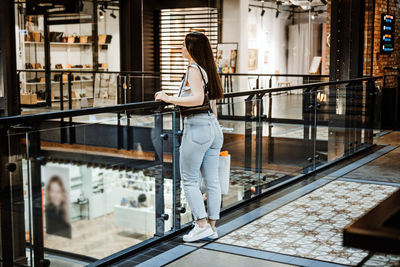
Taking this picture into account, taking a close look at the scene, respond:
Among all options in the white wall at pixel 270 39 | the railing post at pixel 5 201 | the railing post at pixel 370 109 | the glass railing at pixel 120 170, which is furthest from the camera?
the white wall at pixel 270 39

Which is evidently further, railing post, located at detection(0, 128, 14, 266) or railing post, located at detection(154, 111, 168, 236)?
railing post, located at detection(154, 111, 168, 236)

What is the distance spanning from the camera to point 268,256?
3.76 meters

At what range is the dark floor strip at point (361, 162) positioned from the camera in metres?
6.62

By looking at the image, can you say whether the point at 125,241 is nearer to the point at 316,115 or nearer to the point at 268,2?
the point at 316,115

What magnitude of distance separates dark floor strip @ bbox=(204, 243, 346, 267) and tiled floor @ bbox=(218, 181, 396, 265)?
71 millimetres

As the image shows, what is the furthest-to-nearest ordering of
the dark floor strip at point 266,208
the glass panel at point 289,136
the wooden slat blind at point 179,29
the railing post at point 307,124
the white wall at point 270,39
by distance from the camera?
the white wall at point 270,39
the wooden slat blind at point 179,29
the railing post at point 307,124
the glass panel at point 289,136
the dark floor strip at point 266,208

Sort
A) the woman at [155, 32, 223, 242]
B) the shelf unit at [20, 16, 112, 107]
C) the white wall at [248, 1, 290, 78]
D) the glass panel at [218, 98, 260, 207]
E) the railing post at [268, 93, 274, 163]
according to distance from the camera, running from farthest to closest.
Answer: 1. the white wall at [248, 1, 290, 78]
2. the shelf unit at [20, 16, 112, 107]
3. the railing post at [268, 93, 274, 163]
4. the glass panel at [218, 98, 260, 207]
5. the woman at [155, 32, 223, 242]

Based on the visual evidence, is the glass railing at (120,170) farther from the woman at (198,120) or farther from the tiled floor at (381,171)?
the tiled floor at (381,171)

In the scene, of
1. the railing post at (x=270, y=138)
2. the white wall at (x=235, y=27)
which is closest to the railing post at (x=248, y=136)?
the railing post at (x=270, y=138)

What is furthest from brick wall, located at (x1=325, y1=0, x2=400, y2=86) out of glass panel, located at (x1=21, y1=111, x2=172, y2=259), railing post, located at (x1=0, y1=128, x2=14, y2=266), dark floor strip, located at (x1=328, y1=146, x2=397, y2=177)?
railing post, located at (x1=0, y1=128, x2=14, y2=266)

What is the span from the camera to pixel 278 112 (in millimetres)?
6207

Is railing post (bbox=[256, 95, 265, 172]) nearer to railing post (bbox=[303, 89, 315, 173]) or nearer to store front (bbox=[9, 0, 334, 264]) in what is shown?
store front (bbox=[9, 0, 334, 264])

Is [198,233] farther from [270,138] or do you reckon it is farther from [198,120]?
[270,138]

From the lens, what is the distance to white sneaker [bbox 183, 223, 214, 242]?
401cm
